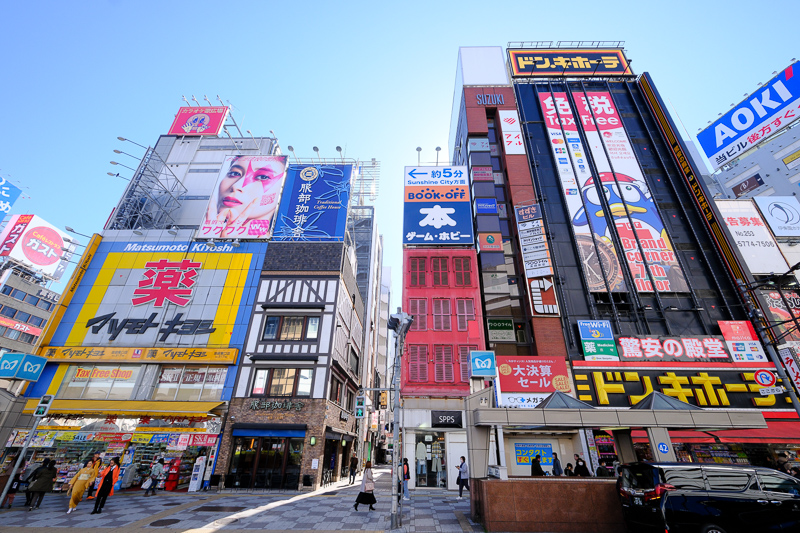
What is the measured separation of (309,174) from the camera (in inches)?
1352

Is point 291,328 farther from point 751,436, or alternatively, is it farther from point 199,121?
point 199,121

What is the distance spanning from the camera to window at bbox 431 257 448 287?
30.3 m

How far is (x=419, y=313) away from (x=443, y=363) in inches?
169

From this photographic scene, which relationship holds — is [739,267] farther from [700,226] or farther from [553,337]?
[553,337]

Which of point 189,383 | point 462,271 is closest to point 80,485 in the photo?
point 189,383

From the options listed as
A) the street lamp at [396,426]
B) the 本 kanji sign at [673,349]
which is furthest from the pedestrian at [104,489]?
the 本 kanji sign at [673,349]

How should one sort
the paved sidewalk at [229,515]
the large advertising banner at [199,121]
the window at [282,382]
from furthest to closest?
the large advertising banner at [199,121], the window at [282,382], the paved sidewalk at [229,515]

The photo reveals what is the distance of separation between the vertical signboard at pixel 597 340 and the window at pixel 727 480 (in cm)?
1810

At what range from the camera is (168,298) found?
27375 millimetres

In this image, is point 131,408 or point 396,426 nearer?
point 396,426

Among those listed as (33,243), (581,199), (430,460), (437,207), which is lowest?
(430,460)

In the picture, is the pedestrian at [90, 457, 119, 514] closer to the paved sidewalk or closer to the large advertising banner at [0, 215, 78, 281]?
the paved sidewalk

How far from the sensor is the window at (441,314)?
92.6ft

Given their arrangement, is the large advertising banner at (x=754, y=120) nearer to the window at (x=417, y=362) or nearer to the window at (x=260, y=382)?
the window at (x=417, y=362)
